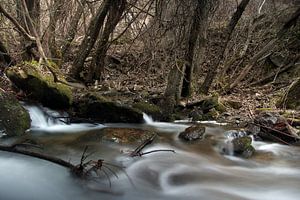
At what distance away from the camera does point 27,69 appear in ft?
25.3

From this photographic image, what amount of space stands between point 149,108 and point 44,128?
210 centimetres

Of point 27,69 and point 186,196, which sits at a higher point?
point 27,69

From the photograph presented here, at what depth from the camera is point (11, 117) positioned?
646 centimetres

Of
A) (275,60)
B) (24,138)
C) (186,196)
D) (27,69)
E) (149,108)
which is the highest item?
(275,60)

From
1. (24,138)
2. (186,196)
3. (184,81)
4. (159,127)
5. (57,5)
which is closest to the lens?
(186,196)

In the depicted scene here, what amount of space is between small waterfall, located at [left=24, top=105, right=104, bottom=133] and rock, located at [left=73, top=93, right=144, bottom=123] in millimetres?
272

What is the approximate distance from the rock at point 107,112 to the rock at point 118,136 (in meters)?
0.96

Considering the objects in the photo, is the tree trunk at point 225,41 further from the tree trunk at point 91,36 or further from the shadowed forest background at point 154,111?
the tree trunk at point 91,36

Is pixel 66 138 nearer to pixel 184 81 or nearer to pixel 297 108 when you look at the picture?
pixel 184 81

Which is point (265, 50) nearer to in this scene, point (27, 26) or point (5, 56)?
point (27, 26)

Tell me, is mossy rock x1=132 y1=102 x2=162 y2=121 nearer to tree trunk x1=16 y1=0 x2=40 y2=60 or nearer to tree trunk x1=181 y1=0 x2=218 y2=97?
tree trunk x1=181 y1=0 x2=218 y2=97

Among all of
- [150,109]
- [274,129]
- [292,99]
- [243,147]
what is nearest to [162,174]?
[243,147]

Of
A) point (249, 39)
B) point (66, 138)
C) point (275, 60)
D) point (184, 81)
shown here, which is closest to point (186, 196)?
point (66, 138)

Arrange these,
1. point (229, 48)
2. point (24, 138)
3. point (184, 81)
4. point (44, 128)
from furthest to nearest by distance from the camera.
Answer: point (229, 48), point (184, 81), point (44, 128), point (24, 138)
